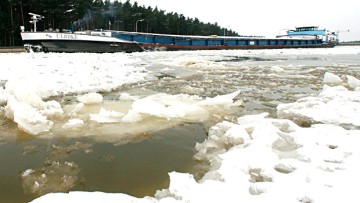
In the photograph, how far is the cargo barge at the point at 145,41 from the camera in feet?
77.6

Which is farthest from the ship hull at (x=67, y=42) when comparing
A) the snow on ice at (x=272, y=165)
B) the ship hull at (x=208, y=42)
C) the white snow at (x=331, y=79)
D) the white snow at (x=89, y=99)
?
the snow on ice at (x=272, y=165)

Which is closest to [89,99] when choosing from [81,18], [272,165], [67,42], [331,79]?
[272,165]

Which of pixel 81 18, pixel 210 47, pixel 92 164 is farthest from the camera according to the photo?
pixel 81 18

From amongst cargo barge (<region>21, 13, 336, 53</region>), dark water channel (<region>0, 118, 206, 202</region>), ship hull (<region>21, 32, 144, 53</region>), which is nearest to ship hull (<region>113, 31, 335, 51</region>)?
cargo barge (<region>21, 13, 336, 53</region>)

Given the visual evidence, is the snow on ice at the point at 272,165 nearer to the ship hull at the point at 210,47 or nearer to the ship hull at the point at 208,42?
the ship hull at the point at 208,42

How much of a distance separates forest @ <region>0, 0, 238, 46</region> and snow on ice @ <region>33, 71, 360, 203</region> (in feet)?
86.6

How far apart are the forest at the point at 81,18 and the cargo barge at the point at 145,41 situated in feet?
10.2

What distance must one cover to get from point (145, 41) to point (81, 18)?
84.6 ft

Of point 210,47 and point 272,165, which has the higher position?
point 210,47

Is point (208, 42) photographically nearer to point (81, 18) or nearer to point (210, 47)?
point (210, 47)

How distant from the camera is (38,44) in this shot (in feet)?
77.5

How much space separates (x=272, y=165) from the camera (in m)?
2.73

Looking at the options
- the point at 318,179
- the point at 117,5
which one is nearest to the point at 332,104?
the point at 318,179

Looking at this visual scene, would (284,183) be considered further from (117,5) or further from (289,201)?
(117,5)
